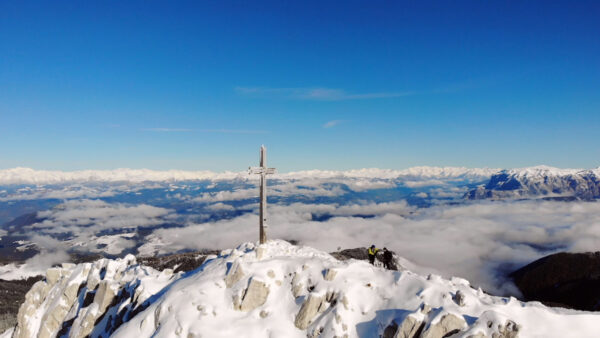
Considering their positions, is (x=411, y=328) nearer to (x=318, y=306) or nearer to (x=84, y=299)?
(x=318, y=306)

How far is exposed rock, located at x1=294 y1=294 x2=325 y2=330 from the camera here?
86.5 ft

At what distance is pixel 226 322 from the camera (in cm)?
2673

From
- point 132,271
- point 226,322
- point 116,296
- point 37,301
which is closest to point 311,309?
point 226,322

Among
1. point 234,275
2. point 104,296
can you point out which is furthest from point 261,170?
point 104,296

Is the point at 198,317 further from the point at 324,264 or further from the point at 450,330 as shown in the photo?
the point at 450,330

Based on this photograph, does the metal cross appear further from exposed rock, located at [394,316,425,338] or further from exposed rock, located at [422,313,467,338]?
exposed rock, located at [422,313,467,338]

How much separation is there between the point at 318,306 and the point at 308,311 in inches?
37.5

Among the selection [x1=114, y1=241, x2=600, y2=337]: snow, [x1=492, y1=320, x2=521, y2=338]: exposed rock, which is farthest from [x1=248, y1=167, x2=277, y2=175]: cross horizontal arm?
[x1=492, y1=320, x2=521, y2=338]: exposed rock

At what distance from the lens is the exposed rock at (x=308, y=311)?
2638cm

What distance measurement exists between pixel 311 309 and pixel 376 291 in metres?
5.82

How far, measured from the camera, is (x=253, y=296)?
28516 mm

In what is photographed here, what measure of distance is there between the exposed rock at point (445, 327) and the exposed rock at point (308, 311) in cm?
881

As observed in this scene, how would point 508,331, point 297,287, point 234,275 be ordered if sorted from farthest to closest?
point 234,275, point 297,287, point 508,331

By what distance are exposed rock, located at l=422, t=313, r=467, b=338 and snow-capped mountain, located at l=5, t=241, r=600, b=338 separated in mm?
62
